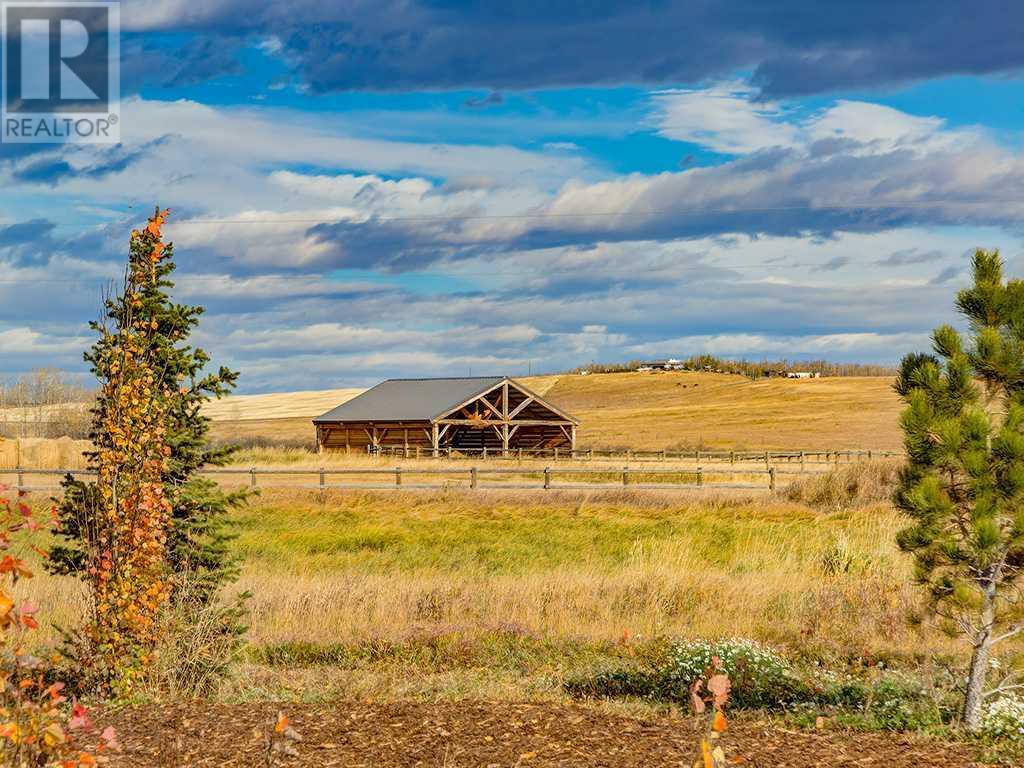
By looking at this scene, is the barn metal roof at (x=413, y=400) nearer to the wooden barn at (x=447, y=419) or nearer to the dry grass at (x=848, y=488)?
the wooden barn at (x=447, y=419)

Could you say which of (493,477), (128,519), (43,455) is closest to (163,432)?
(128,519)

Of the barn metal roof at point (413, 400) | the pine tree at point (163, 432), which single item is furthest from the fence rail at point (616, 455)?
the pine tree at point (163, 432)

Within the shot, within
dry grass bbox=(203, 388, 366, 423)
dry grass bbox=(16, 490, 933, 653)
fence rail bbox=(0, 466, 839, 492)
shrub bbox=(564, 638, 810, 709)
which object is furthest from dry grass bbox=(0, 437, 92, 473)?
dry grass bbox=(203, 388, 366, 423)

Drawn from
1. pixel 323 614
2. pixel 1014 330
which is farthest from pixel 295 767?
pixel 323 614

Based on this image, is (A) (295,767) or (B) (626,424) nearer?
(A) (295,767)

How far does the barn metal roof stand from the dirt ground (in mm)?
44736

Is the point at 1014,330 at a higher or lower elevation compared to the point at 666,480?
higher

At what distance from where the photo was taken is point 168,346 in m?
9.98

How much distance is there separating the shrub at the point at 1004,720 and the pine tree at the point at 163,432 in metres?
6.13

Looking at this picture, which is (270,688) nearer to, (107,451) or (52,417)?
(107,451)

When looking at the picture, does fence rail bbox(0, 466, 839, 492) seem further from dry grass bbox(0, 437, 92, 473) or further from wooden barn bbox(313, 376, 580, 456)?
wooden barn bbox(313, 376, 580, 456)

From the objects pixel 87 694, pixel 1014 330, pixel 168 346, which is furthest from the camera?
pixel 168 346

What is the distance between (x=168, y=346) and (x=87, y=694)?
3.06m

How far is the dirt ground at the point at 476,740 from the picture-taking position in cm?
639
